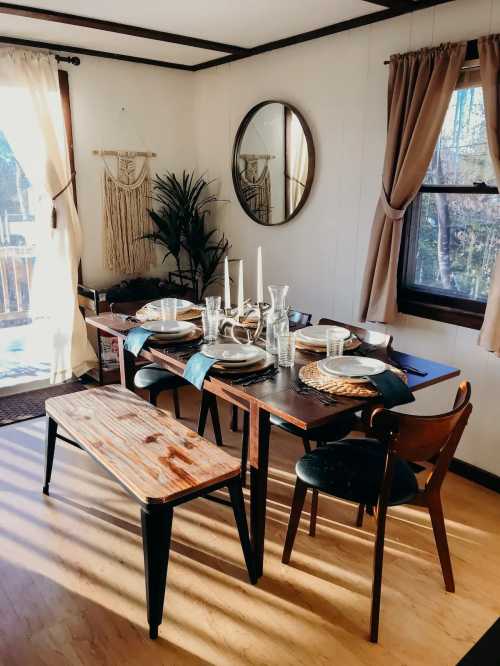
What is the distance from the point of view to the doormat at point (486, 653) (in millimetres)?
860

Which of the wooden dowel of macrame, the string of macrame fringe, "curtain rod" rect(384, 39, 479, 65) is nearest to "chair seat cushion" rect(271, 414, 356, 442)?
"curtain rod" rect(384, 39, 479, 65)

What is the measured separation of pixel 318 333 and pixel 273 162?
160 centimetres

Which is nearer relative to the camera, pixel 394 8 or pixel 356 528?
pixel 356 528

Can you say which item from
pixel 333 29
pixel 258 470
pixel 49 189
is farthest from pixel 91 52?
pixel 258 470

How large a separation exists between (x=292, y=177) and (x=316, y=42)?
764 millimetres

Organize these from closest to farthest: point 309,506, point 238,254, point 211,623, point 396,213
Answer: point 211,623
point 309,506
point 396,213
point 238,254

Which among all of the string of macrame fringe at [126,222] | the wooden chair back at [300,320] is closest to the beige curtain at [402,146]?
the wooden chair back at [300,320]

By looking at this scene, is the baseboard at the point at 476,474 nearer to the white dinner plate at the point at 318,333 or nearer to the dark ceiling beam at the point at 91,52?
the white dinner plate at the point at 318,333

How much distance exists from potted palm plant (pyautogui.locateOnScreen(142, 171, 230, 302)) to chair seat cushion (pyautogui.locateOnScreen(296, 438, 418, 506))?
2259 millimetres

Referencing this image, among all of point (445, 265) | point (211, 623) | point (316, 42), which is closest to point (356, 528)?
point (211, 623)

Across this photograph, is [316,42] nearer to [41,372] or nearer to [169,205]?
[169,205]

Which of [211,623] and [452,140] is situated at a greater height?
[452,140]

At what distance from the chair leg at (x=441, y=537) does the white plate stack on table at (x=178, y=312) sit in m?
1.39

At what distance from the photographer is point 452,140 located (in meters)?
2.67
